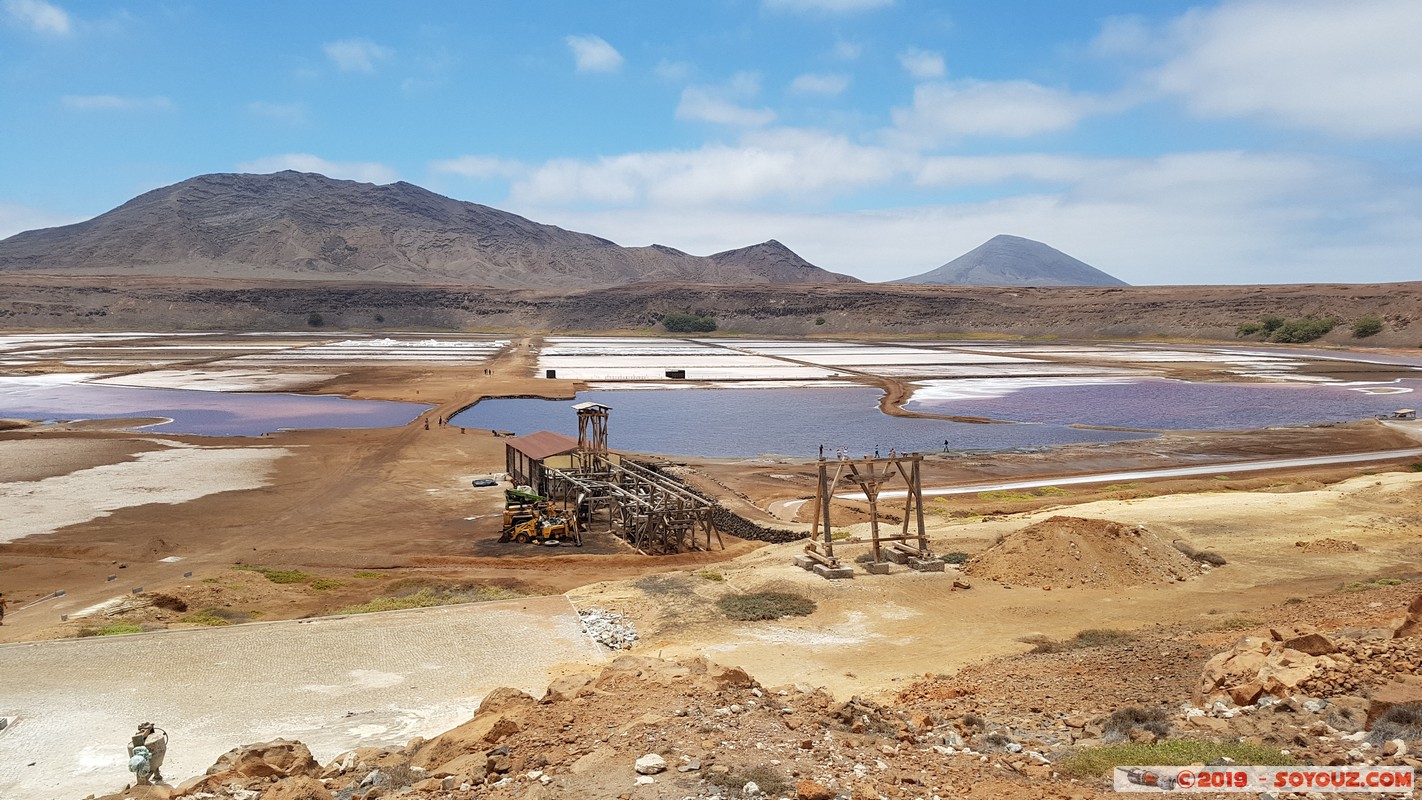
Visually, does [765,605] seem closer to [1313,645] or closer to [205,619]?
[1313,645]

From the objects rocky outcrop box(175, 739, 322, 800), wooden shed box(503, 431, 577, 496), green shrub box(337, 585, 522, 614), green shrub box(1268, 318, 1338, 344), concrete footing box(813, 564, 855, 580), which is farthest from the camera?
green shrub box(1268, 318, 1338, 344)

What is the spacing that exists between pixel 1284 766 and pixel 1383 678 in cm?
294

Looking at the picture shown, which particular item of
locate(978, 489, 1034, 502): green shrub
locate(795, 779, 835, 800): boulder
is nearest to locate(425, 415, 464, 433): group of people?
locate(978, 489, 1034, 502): green shrub

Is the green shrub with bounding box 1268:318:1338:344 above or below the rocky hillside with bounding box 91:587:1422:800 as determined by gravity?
above

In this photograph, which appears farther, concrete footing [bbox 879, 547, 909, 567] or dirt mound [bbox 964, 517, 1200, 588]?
concrete footing [bbox 879, 547, 909, 567]

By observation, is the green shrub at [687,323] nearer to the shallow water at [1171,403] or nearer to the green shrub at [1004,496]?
the shallow water at [1171,403]

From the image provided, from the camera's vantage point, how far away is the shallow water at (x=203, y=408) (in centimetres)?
5225

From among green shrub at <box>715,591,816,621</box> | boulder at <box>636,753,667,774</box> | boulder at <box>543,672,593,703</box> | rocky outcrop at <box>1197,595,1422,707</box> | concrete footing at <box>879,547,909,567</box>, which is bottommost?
green shrub at <box>715,591,816,621</box>

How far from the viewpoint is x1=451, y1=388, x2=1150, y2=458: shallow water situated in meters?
46.5

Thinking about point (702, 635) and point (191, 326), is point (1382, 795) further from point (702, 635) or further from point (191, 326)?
point (191, 326)

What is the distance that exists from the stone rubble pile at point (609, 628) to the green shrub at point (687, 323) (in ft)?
462

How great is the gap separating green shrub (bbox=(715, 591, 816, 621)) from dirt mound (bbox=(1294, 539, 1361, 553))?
12.6 m

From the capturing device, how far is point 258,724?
41.2 feet

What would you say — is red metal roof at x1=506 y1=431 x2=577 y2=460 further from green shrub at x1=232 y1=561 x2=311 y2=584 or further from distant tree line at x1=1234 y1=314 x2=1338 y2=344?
distant tree line at x1=1234 y1=314 x2=1338 y2=344
